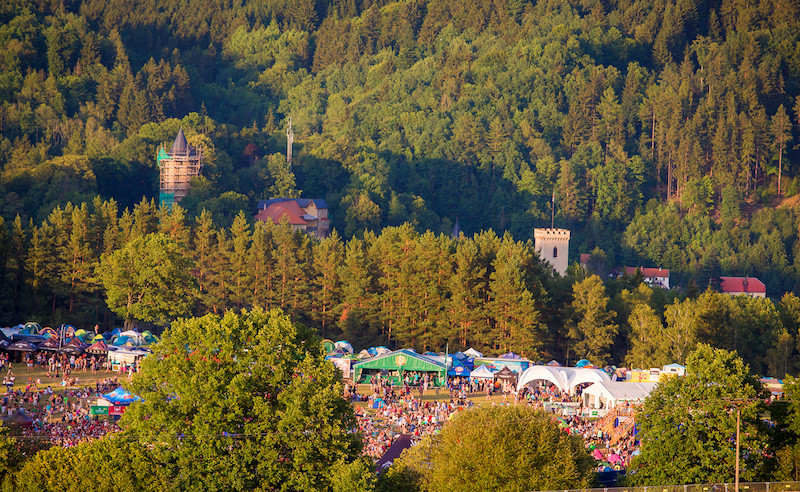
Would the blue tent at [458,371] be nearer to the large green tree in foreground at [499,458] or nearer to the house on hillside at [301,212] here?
the large green tree in foreground at [499,458]

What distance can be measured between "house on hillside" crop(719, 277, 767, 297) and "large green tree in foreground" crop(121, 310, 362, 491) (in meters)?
113

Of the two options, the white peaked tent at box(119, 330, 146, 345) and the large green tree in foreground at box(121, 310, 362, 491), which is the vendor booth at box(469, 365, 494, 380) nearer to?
the white peaked tent at box(119, 330, 146, 345)

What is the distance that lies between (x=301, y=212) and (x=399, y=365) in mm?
78343

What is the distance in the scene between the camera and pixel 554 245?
13425cm

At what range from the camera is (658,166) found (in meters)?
192

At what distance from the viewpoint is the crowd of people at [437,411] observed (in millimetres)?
49625

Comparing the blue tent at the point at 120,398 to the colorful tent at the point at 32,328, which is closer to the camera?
the blue tent at the point at 120,398

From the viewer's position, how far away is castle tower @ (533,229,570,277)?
13312cm

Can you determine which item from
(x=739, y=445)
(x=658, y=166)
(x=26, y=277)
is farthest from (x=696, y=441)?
(x=658, y=166)

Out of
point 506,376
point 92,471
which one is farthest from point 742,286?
point 92,471

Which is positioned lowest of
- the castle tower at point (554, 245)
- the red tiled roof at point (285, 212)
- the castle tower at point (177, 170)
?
the castle tower at point (554, 245)

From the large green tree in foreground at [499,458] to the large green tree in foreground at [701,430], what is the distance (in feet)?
8.01

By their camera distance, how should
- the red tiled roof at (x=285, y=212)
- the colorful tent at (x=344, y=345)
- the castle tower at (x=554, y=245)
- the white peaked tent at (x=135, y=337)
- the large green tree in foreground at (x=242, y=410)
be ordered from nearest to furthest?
the large green tree in foreground at (x=242, y=410)
the white peaked tent at (x=135, y=337)
the colorful tent at (x=344, y=345)
the castle tower at (x=554, y=245)
the red tiled roof at (x=285, y=212)

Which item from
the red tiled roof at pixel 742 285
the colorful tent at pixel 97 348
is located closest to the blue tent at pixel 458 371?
the colorful tent at pixel 97 348
